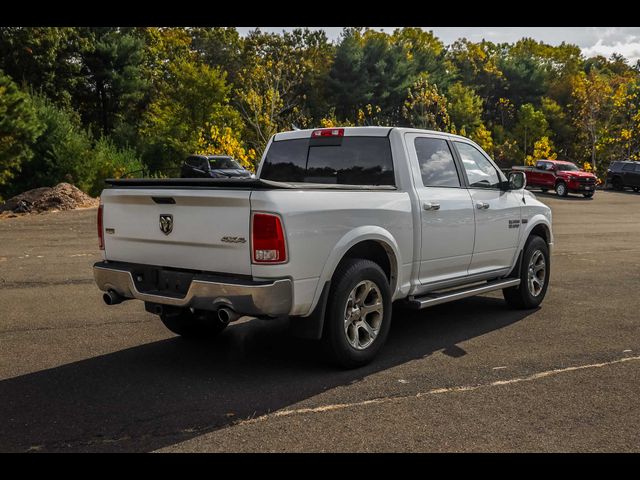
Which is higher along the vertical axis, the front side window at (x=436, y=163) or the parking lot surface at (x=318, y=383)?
the front side window at (x=436, y=163)

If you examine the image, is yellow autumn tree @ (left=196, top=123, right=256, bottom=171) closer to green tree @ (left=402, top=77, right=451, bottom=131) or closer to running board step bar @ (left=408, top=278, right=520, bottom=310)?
green tree @ (left=402, top=77, right=451, bottom=131)

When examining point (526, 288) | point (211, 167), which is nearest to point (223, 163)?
point (211, 167)

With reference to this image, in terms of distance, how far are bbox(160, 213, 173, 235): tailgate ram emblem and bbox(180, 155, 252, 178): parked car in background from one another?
76.0ft

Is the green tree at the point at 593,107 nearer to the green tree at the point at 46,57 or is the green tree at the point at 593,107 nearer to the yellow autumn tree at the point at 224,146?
the yellow autumn tree at the point at 224,146

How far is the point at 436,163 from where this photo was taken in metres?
6.53

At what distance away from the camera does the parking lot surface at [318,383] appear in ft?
13.1

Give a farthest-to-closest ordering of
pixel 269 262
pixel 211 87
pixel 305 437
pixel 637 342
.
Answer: pixel 211 87, pixel 637 342, pixel 269 262, pixel 305 437

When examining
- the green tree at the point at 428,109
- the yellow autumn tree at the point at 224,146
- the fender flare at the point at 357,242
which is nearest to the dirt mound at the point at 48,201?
the yellow autumn tree at the point at 224,146

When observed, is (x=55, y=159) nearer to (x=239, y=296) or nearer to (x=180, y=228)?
(x=180, y=228)

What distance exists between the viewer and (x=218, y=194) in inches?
189

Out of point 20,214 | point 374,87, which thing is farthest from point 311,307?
point 374,87

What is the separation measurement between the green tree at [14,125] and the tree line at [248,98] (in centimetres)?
5

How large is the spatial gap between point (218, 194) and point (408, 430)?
82.6 inches
